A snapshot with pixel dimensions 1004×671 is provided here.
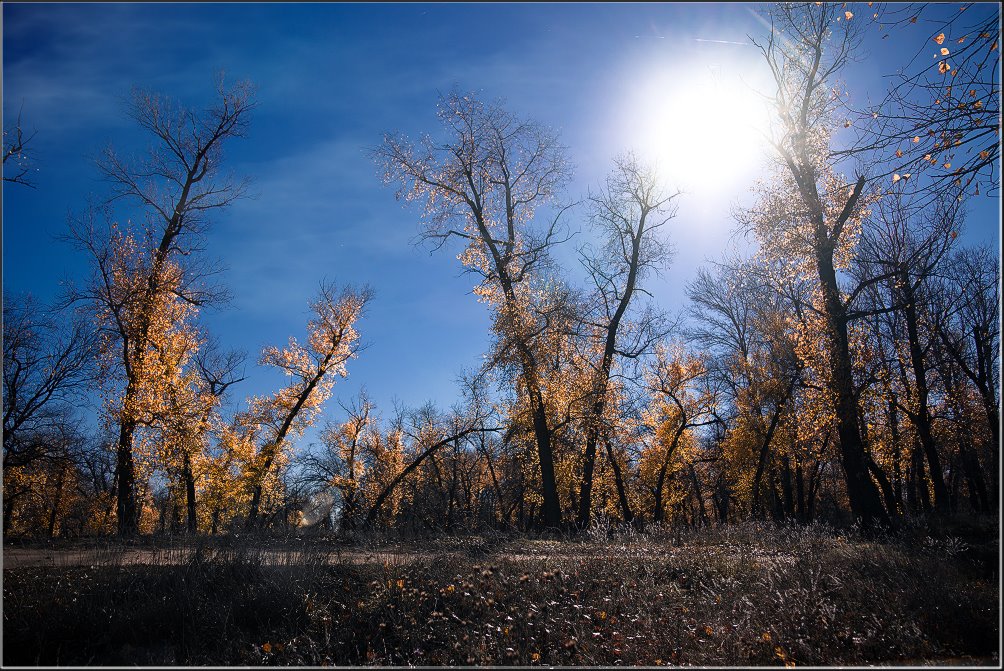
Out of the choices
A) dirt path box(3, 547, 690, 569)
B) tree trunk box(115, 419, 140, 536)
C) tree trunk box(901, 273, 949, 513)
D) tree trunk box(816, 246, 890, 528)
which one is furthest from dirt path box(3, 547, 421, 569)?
tree trunk box(901, 273, 949, 513)

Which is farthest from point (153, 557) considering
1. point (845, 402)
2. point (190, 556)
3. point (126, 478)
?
point (845, 402)

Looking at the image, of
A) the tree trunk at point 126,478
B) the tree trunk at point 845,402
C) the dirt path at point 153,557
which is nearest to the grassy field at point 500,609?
the dirt path at point 153,557

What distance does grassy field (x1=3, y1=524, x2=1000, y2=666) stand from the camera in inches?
261

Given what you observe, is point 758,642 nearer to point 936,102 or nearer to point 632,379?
point 936,102

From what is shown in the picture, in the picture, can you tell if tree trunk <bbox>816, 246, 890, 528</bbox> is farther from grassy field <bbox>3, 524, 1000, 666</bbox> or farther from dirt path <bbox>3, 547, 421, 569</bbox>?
dirt path <bbox>3, 547, 421, 569</bbox>

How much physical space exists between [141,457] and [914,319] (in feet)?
90.6

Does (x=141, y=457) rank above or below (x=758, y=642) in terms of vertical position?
above

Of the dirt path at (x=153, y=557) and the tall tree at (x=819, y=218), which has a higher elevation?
the tall tree at (x=819, y=218)

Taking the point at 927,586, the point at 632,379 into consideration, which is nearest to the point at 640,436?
the point at 632,379

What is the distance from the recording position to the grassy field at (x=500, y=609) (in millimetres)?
6637

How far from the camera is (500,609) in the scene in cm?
770

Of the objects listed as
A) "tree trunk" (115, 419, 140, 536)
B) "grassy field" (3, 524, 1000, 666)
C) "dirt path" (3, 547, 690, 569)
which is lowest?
"grassy field" (3, 524, 1000, 666)

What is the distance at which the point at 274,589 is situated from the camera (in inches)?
313

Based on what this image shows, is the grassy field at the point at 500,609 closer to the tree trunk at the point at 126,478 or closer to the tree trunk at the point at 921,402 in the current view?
the tree trunk at the point at 126,478
